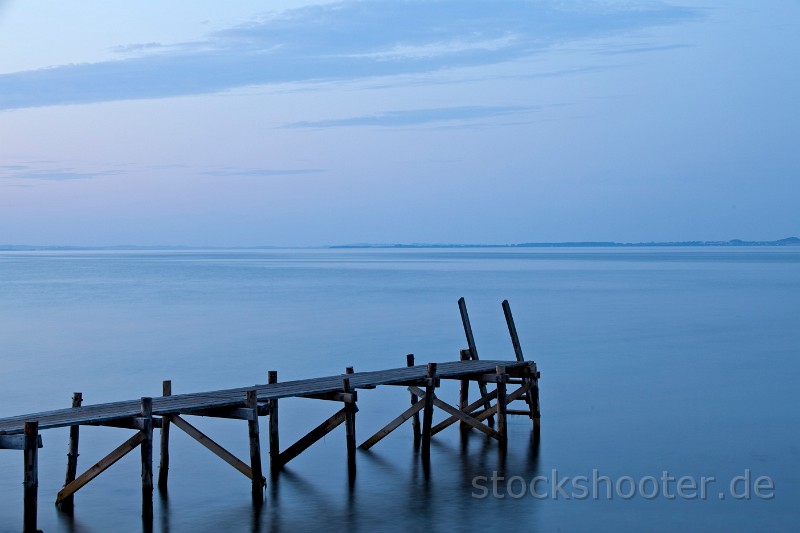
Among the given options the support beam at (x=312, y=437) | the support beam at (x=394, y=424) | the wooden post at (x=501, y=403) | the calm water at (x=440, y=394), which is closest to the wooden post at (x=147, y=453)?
the calm water at (x=440, y=394)

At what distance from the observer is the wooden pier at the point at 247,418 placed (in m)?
11.5

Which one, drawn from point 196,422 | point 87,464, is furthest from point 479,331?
point 87,464

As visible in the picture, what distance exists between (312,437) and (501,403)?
3.38m

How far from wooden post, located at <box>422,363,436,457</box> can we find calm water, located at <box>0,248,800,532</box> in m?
0.28

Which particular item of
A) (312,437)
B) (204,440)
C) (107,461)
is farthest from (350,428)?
(107,461)

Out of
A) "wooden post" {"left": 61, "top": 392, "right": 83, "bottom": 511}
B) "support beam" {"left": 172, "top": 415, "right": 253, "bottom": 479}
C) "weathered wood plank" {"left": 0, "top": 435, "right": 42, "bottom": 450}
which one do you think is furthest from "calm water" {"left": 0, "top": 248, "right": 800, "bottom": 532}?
"weathered wood plank" {"left": 0, "top": 435, "right": 42, "bottom": 450}

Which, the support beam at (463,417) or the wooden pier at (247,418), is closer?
the wooden pier at (247,418)

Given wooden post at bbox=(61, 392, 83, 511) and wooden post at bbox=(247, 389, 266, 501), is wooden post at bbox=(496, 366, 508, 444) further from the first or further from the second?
wooden post at bbox=(61, 392, 83, 511)

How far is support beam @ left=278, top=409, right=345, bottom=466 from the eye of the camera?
46.2 ft

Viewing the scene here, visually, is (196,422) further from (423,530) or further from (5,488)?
(423,530)

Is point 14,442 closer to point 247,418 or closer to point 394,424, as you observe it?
point 247,418

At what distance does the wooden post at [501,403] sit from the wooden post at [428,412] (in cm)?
119

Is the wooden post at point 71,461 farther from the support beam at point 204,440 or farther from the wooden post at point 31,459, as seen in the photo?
the wooden post at point 31,459

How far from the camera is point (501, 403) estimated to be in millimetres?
16109
